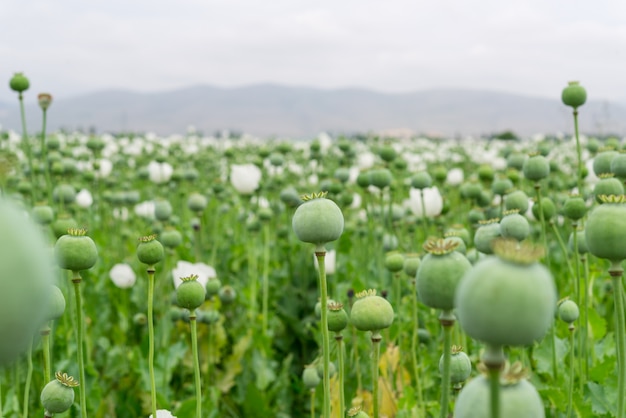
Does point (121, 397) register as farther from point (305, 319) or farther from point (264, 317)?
point (305, 319)

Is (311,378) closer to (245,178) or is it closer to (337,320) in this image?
(337,320)

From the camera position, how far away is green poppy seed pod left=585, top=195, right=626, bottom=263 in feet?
3.10

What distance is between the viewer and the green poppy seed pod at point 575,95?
79.4 inches

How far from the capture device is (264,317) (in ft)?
9.37

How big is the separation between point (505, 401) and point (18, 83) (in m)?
2.36

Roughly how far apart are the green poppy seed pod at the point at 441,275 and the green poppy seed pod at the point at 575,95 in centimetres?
139

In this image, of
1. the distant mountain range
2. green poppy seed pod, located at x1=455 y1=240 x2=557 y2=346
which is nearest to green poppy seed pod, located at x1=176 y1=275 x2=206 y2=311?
green poppy seed pod, located at x1=455 y1=240 x2=557 y2=346

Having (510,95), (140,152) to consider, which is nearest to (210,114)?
(510,95)

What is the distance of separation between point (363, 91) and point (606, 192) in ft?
583

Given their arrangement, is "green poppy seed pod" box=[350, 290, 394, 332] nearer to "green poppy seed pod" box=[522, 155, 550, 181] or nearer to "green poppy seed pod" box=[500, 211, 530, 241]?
"green poppy seed pod" box=[500, 211, 530, 241]

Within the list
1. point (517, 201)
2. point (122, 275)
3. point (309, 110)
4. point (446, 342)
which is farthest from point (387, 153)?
point (309, 110)

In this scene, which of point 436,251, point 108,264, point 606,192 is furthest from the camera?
point 108,264

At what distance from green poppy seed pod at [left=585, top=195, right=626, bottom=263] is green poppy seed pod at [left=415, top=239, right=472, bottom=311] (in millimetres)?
266

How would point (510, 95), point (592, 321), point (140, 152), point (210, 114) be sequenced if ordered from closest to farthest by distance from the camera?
point (592, 321) → point (140, 152) → point (210, 114) → point (510, 95)
